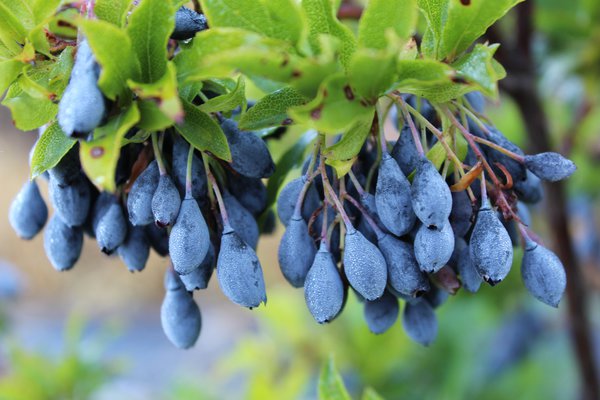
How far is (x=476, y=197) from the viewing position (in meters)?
0.60

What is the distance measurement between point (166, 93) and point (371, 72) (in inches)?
5.4

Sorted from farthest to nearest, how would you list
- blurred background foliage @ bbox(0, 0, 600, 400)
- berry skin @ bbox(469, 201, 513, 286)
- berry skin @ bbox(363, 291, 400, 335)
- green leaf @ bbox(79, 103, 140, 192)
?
1. blurred background foliage @ bbox(0, 0, 600, 400)
2. berry skin @ bbox(363, 291, 400, 335)
3. berry skin @ bbox(469, 201, 513, 286)
4. green leaf @ bbox(79, 103, 140, 192)

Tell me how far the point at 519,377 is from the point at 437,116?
4.36ft

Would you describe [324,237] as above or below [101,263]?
above

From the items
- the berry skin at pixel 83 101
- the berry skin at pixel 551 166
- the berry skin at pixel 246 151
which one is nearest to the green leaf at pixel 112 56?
the berry skin at pixel 83 101

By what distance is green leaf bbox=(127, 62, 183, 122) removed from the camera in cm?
45

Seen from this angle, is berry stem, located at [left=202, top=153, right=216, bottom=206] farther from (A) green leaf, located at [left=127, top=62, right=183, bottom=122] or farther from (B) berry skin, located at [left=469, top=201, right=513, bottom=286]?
(B) berry skin, located at [left=469, top=201, right=513, bottom=286]

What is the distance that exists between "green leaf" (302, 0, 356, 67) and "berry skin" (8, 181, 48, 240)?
350 millimetres

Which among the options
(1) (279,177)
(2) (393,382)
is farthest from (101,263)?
(1) (279,177)

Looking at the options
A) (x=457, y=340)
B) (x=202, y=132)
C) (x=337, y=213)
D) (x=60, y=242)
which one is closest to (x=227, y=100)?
(x=202, y=132)

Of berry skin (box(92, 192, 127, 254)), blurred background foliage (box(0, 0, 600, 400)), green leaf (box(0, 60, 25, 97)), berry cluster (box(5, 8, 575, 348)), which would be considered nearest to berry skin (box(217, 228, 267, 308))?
berry cluster (box(5, 8, 575, 348))

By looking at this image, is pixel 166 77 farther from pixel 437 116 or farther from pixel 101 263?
pixel 101 263

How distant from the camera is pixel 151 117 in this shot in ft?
1.65

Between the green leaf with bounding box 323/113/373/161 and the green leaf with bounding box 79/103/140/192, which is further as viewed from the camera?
the green leaf with bounding box 323/113/373/161
